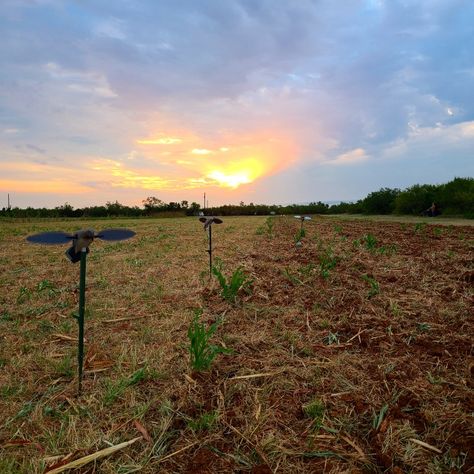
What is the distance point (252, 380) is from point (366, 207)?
1698 inches

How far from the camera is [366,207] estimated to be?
42562 millimetres

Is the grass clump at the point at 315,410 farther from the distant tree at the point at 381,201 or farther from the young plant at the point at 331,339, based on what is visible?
the distant tree at the point at 381,201

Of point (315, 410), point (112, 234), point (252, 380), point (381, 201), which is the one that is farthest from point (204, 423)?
point (381, 201)

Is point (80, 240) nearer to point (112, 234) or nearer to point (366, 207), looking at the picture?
point (112, 234)

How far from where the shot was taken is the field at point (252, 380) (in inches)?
82.2

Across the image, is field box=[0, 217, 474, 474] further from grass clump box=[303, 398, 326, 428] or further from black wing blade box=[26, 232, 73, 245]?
black wing blade box=[26, 232, 73, 245]

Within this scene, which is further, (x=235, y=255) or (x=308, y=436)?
(x=235, y=255)

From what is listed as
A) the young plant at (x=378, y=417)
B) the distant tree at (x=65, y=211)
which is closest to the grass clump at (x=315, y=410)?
the young plant at (x=378, y=417)

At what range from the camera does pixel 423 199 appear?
31422 millimetres

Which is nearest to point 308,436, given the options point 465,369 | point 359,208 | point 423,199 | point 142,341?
point 465,369

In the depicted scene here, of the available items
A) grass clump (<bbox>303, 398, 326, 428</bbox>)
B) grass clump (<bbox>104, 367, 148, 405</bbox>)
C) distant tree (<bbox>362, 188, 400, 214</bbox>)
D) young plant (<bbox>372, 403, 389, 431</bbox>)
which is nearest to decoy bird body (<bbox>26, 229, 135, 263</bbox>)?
grass clump (<bbox>104, 367, 148, 405</bbox>)

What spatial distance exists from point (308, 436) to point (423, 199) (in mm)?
34046

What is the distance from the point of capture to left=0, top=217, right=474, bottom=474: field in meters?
2.09

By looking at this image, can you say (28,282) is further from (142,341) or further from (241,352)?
(241,352)
